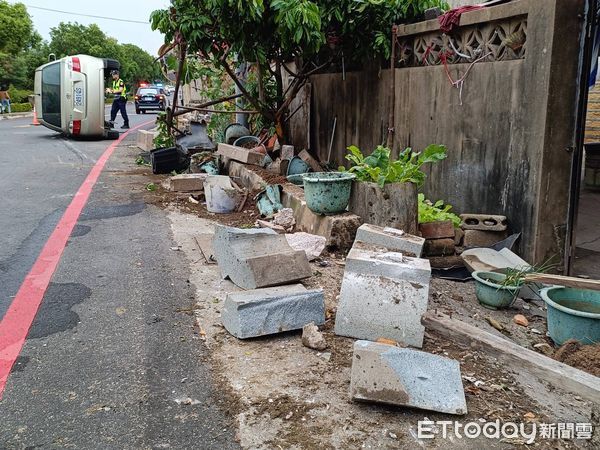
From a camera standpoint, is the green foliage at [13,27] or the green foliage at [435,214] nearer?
the green foliage at [435,214]

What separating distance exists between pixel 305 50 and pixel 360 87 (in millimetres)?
983

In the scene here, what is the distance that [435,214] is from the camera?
598 centimetres

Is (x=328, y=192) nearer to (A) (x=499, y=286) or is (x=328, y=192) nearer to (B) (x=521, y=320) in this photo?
(A) (x=499, y=286)

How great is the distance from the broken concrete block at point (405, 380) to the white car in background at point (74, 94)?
15.3 meters

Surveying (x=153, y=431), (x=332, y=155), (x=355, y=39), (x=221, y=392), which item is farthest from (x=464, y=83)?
(x=153, y=431)

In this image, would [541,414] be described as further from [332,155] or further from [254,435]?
[332,155]

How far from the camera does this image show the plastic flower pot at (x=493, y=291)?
15.2 feet

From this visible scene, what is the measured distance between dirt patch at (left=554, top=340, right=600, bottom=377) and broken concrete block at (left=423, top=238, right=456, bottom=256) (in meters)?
2.06

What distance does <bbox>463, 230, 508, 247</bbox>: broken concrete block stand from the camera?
5.57m

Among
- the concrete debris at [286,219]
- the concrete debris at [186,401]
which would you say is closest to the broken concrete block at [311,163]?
the concrete debris at [286,219]

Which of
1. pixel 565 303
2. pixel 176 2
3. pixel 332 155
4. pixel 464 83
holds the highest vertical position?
pixel 176 2

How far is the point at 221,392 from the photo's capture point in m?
3.25

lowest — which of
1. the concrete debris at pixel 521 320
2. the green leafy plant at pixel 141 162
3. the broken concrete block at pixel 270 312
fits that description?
the concrete debris at pixel 521 320

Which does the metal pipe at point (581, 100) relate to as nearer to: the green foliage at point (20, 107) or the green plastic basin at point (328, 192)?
the green plastic basin at point (328, 192)
